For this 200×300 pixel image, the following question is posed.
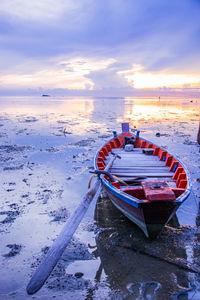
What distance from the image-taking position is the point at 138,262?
4254mm

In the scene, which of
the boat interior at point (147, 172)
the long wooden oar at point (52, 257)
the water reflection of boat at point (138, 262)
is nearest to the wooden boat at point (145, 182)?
the boat interior at point (147, 172)

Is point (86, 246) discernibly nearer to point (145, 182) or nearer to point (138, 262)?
point (138, 262)

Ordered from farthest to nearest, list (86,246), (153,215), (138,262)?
(86,246)
(153,215)
(138,262)

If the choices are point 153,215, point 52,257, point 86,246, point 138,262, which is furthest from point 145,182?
point 52,257

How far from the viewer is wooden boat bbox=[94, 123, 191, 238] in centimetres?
433

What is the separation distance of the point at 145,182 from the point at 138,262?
1.91m

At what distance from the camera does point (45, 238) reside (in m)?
5.12

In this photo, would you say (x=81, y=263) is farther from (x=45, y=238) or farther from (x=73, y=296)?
(x=45, y=238)

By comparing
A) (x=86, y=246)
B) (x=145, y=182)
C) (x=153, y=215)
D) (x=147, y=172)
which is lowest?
(x=86, y=246)

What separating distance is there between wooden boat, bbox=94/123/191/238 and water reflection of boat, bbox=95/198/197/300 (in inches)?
16.2

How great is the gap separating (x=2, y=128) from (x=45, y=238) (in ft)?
54.9

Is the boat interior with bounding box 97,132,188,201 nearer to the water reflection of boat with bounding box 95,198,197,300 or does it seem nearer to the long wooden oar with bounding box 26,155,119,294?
the water reflection of boat with bounding box 95,198,197,300

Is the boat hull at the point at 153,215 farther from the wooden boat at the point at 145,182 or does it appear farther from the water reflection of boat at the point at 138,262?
the water reflection of boat at the point at 138,262

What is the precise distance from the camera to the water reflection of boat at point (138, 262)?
144 inches
